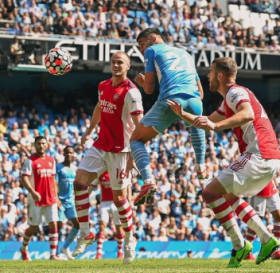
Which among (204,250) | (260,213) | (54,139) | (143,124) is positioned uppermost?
(143,124)

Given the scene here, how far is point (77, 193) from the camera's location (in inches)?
512

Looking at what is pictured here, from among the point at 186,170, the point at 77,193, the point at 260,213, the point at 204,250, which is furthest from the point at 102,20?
the point at 77,193

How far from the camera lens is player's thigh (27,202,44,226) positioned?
17.4 metres

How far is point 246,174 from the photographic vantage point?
413 inches

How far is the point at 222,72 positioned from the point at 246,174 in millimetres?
1346

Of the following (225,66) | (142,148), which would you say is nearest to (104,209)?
(142,148)

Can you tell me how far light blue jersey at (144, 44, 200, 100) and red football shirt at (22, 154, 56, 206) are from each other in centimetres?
651

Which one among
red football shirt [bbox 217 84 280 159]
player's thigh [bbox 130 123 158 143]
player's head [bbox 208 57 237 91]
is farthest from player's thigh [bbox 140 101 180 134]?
red football shirt [bbox 217 84 280 159]

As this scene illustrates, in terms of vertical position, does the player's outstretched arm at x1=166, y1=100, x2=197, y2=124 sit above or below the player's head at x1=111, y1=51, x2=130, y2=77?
above

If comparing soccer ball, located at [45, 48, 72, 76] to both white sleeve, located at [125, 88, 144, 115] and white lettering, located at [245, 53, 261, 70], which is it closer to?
white sleeve, located at [125, 88, 144, 115]

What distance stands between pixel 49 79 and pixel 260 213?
15548 mm

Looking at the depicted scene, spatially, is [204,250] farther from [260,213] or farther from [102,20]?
[102,20]

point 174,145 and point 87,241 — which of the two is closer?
point 87,241

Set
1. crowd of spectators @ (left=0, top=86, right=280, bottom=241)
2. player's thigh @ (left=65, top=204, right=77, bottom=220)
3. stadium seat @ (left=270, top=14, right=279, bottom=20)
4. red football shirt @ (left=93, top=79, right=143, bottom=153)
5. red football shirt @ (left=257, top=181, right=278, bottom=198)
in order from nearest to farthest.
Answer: red football shirt @ (left=93, top=79, right=143, bottom=153) < red football shirt @ (left=257, top=181, right=278, bottom=198) < player's thigh @ (left=65, top=204, right=77, bottom=220) < crowd of spectators @ (left=0, top=86, right=280, bottom=241) < stadium seat @ (left=270, top=14, right=279, bottom=20)
